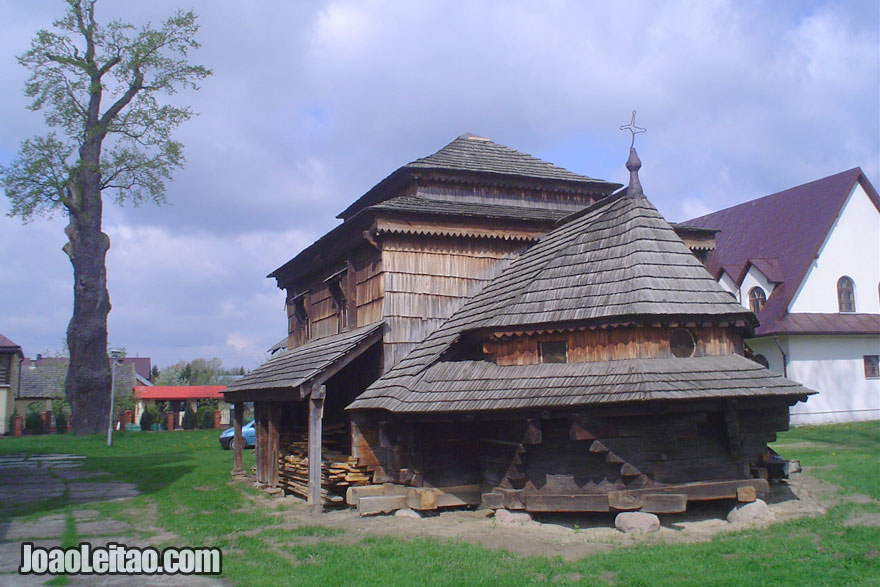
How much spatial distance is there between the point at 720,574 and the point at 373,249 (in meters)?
8.85

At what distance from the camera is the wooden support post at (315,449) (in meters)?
12.2

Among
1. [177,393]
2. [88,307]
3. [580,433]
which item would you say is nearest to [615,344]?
[580,433]

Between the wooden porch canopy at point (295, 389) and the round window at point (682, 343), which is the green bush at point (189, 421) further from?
the round window at point (682, 343)

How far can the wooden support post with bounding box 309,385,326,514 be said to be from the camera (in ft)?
40.2

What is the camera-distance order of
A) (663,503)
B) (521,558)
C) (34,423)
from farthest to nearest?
(34,423) < (663,503) < (521,558)

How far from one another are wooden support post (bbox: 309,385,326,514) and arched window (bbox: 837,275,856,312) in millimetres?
21508

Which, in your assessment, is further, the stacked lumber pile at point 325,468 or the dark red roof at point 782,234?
the dark red roof at point 782,234

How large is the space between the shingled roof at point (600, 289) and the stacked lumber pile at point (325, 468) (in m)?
1.21

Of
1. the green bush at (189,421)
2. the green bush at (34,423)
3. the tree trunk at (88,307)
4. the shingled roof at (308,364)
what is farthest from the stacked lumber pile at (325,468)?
the green bush at (34,423)

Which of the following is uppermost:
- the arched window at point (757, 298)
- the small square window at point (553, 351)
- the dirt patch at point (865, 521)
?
the arched window at point (757, 298)

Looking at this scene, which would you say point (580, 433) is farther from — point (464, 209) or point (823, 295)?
point (823, 295)

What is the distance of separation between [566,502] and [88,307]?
965 inches

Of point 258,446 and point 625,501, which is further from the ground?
point 258,446

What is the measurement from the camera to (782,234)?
1086 inches
